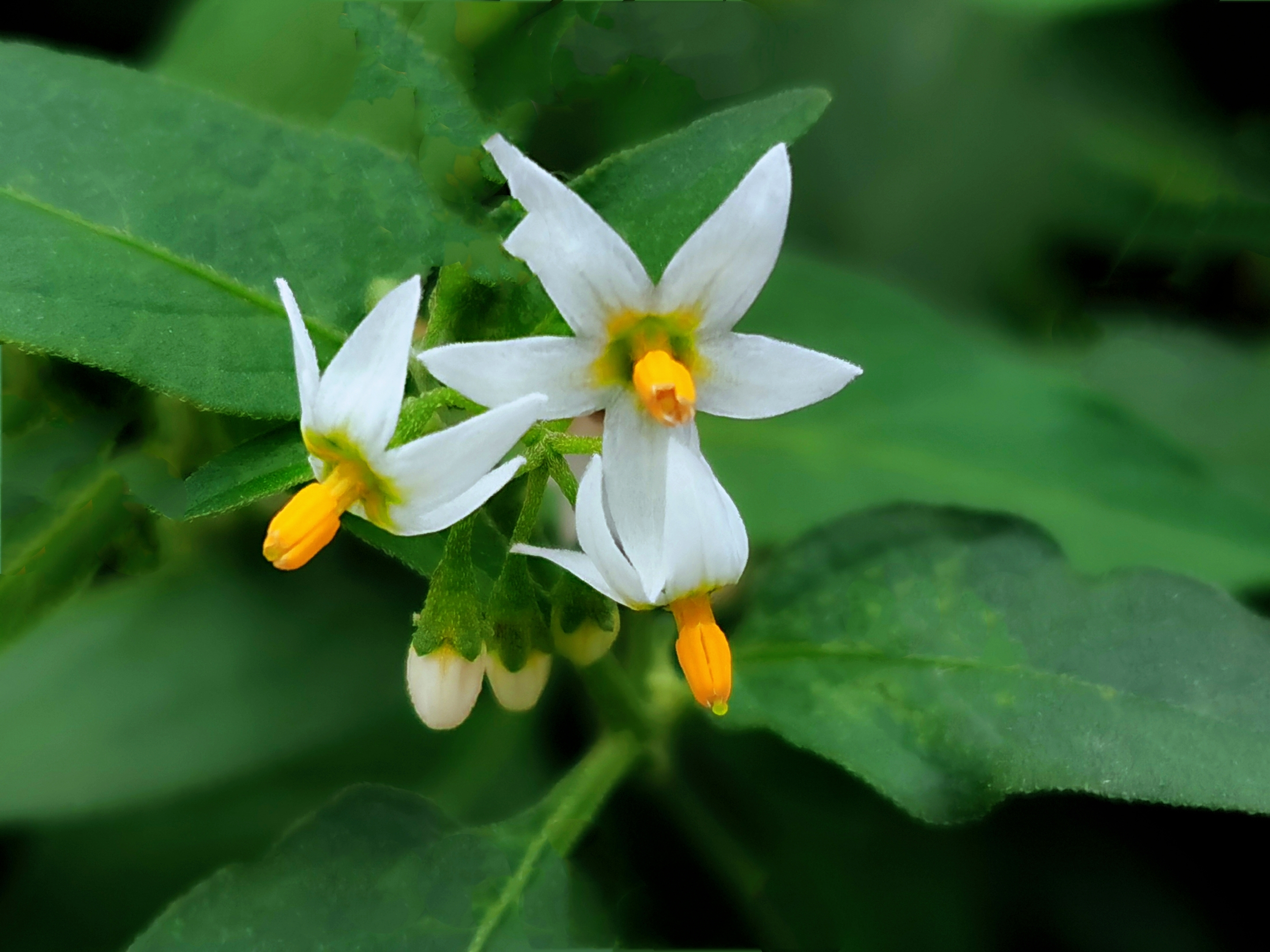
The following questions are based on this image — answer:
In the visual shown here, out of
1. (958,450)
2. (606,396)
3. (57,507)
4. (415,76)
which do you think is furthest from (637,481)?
(958,450)

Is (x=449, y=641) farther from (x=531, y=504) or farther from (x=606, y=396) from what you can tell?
(x=606, y=396)

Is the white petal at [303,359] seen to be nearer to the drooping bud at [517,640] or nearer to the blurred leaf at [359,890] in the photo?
the drooping bud at [517,640]

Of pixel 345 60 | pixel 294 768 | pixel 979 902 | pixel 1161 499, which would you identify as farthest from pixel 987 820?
pixel 345 60

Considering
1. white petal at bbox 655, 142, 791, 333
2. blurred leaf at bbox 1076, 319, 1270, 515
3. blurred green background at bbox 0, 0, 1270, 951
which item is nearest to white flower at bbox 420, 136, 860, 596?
white petal at bbox 655, 142, 791, 333

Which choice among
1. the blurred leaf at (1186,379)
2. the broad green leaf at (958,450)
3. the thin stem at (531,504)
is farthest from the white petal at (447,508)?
the blurred leaf at (1186,379)

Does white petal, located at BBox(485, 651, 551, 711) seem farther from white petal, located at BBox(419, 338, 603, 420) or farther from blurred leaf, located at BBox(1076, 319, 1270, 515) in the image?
blurred leaf, located at BBox(1076, 319, 1270, 515)
